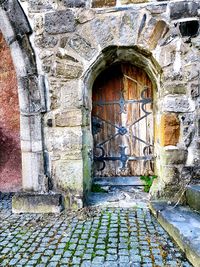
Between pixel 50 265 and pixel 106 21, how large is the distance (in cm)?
257

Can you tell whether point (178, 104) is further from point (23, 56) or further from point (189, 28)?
point (23, 56)

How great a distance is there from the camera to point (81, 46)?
9.60 feet

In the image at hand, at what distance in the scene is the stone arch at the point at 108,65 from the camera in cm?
299

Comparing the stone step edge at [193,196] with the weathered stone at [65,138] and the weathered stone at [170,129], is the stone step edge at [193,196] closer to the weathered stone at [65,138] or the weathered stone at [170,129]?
the weathered stone at [170,129]

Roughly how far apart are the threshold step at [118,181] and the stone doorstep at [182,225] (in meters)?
0.59

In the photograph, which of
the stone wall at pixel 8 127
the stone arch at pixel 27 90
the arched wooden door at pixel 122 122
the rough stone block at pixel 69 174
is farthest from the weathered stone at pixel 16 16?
the rough stone block at pixel 69 174

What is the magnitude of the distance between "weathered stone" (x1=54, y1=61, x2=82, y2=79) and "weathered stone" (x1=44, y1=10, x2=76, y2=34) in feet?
1.24

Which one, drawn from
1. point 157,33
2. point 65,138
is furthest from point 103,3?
point 65,138

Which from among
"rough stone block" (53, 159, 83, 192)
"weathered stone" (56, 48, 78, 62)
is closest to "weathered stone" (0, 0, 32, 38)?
"weathered stone" (56, 48, 78, 62)

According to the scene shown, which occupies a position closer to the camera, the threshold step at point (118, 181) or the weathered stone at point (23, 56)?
the weathered stone at point (23, 56)

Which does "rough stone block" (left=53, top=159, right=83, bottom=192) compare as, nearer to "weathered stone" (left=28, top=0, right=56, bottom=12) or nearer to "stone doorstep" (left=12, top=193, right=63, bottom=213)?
"stone doorstep" (left=12, top=193, right=63, bottom=213)

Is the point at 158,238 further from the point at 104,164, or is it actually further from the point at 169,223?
the point at 104,164

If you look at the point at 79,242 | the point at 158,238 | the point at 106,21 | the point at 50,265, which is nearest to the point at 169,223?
the point at 158,238

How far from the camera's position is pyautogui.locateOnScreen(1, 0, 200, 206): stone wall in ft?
9.41
